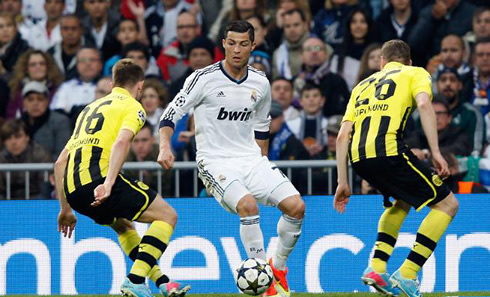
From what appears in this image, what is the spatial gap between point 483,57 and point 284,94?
2.35 metres

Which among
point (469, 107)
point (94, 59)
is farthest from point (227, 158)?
point (94, 59)

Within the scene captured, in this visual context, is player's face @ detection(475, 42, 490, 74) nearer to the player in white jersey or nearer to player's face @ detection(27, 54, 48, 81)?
the player in white jersey

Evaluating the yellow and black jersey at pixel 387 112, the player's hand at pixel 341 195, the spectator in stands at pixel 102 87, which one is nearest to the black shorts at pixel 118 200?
the player's hand at pixel 341 195

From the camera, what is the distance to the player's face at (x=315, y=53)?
44.2 feet

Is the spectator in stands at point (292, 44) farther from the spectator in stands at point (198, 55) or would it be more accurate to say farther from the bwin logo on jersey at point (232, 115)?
the bwin logo on jersey at point (232, 115)

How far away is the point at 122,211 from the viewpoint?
877 cm

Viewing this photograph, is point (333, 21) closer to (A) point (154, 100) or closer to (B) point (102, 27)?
(A) point (154, 100)

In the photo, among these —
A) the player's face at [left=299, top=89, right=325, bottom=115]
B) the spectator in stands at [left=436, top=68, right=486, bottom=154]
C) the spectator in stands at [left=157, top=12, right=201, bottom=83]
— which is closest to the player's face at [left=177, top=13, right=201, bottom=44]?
the spectator in stands at [left=157, top=12, right=201, bottom=83]

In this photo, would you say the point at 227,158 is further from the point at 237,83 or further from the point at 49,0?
the point at 49,0

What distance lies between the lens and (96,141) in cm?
892

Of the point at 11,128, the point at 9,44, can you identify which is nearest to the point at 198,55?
the point at 11,128

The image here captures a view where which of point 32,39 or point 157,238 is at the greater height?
point 32,39

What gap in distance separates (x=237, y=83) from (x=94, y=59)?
5148mm

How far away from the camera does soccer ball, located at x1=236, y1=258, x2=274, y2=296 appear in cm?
850
